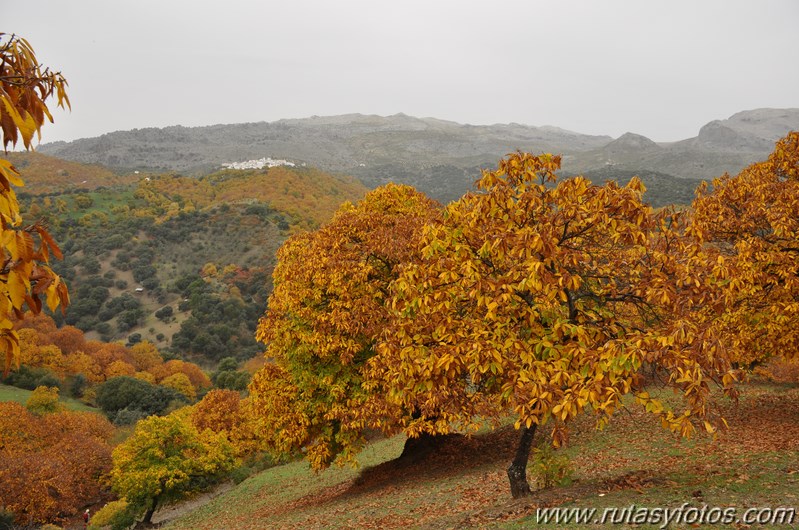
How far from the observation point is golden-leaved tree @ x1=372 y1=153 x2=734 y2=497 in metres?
6.38

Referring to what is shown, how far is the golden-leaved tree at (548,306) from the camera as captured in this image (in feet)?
20.9

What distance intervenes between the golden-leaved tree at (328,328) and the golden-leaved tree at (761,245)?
8904 mm

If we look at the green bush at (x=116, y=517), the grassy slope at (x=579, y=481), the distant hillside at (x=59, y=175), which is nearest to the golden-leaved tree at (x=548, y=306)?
the grassy slope at (x=579, y=481)

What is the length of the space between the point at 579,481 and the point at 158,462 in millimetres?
26450

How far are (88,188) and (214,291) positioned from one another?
86850 millimetres

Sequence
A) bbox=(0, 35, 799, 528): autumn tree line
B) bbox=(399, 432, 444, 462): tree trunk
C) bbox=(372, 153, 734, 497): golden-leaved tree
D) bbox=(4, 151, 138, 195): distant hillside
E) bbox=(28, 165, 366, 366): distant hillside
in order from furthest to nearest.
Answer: bbox=(4, 151, 138, 195): distant hillside
bbox=(28, 165, 366, 366): distant hillside
bbox=(399, 432, 444, 462): tree trunk
bbox=(372, 153, 734, 497): golden-leaved tree
bbox=(0, 35, 799, 528): autumn tree line

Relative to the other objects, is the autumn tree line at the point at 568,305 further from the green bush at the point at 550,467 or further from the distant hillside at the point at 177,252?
the distant hillside at the point at 177,252

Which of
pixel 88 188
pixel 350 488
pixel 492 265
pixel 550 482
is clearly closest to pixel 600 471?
pixel 550 482

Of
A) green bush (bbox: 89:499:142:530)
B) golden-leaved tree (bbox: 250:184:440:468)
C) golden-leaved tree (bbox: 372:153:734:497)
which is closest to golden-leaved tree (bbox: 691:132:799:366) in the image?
golden-leaved tree (bbox: 372:153:734:497)

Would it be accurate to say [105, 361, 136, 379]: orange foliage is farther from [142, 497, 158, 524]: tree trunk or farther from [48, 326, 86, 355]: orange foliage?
[142, 497, 158, 524]: tree trunk

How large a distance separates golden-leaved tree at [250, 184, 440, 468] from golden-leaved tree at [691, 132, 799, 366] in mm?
8904

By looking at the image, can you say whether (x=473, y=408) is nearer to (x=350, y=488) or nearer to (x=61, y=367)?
(x=350, y=488)

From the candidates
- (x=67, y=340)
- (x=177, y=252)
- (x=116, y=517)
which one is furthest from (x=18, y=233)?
(x=177, y=252)

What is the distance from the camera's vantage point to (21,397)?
5212 cm
